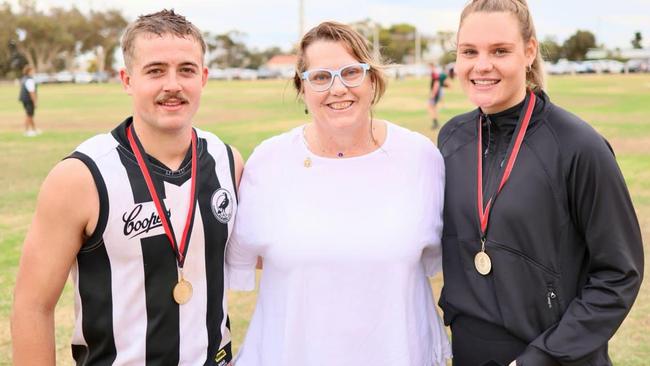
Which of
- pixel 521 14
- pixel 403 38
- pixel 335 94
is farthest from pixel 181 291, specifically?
pixel 403 38

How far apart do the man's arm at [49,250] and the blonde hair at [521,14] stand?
1.69 m

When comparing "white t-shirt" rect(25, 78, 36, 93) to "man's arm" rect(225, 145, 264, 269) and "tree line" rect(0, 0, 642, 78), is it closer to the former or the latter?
"man's arm" rect(225, 145, 264, 269)

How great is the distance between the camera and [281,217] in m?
2.95

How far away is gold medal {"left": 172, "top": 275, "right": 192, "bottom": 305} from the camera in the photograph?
276 cm

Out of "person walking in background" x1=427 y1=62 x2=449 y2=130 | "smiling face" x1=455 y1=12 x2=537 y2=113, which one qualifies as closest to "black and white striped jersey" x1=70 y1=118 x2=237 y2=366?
"smiling face" x1=455 y1=12 x2=537 y2=113

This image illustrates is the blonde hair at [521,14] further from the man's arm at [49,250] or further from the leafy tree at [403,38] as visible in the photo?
the leafy tree at [403,38]

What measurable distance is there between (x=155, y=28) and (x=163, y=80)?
8.6 inches

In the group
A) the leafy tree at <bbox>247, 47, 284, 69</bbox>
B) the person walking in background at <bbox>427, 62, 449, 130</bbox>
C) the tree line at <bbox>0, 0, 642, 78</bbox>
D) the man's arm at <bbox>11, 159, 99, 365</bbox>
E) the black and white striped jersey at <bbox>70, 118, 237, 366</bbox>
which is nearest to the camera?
the man's arm at <bbox>11, 159, 99, 365</bbox>

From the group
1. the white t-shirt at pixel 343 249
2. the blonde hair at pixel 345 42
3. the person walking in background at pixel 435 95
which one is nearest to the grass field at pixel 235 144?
the blonde hair at pixel 345 42

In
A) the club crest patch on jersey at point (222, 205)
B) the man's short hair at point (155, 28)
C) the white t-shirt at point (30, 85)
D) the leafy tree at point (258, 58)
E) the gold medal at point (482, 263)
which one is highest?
the man's short hair at point (155, 28)

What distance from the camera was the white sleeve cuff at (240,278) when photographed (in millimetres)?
3166

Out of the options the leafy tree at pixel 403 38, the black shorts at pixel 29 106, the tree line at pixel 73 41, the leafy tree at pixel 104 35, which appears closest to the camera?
the black shorts at pixel 29 106

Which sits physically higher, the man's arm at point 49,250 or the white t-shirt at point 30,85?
the man's arm at point 49,250

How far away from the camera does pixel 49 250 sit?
8.38ft
